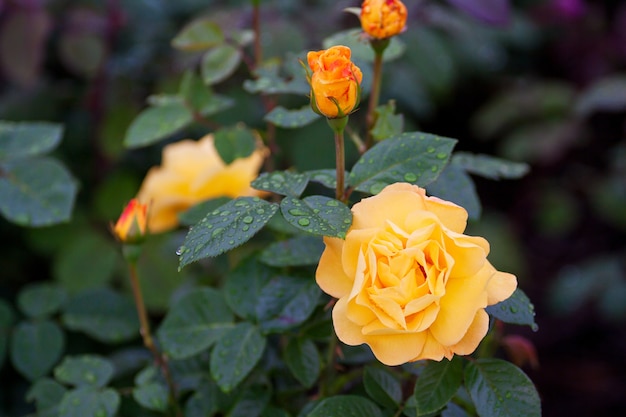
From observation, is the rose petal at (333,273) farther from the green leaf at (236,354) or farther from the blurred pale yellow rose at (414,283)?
the green leaf at (236,354)

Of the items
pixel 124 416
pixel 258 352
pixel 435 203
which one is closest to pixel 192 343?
pixel 258 352

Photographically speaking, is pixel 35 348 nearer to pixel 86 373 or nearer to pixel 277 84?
pixel 86 373

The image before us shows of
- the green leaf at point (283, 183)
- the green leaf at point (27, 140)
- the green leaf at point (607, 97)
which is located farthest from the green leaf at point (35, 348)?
the green leaf at point (607, 97)

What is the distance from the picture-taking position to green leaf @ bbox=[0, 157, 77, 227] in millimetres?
922

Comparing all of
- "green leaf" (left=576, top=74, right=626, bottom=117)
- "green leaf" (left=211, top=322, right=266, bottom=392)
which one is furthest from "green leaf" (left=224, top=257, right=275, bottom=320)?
"green leaf" (left=576, top=74, right=626, bottom=117)

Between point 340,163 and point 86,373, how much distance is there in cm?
37

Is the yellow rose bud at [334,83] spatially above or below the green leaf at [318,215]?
above

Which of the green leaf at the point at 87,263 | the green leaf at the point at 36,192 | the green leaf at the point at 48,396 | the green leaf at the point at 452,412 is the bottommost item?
the green leaf at the point at 87,263

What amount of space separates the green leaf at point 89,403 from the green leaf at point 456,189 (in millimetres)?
381

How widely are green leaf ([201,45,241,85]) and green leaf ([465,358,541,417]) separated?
481 mm

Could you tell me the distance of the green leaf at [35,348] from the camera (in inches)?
35.1

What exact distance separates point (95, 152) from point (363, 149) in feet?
3.24

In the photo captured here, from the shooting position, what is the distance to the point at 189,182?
42.0 inches

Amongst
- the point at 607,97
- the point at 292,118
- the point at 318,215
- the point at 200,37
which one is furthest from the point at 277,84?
the point at 607,97
